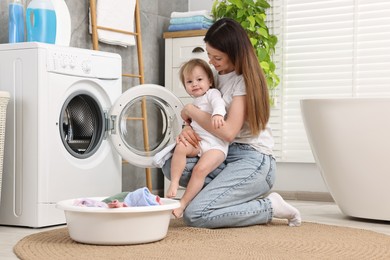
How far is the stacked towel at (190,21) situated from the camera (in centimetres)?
462

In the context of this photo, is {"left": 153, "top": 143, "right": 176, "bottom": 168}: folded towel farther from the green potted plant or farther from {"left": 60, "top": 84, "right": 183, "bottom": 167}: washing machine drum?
the green potted plant

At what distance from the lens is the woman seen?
2861mm

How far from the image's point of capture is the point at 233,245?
2457 millimetres

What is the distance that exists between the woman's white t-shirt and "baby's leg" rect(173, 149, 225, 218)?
0.15 metres

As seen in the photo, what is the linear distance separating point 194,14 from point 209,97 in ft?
5.98

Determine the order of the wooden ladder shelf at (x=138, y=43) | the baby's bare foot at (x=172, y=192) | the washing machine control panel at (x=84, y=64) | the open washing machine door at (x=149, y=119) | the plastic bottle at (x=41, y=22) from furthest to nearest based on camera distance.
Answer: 1. the wooden ladder shelf at (x=138, y=43)
2. the open washing machine door at (x=149, y=119)
3. the plastic bottle at (x=41, y=22)
4. the washing machine control panel at (x=84, y=64)
5. the baby's bare foot at (x=172, y=192)

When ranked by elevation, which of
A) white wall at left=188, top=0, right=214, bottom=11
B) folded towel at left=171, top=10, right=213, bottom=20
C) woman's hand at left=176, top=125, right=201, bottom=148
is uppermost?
white wall at left=188, top=0, right=214, bottom=11

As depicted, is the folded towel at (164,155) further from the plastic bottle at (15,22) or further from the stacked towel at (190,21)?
the stacked towel at (190,21)

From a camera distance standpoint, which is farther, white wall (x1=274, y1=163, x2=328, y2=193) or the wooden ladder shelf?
white wall (x1=274, y1=163, x2=328, y2=193)

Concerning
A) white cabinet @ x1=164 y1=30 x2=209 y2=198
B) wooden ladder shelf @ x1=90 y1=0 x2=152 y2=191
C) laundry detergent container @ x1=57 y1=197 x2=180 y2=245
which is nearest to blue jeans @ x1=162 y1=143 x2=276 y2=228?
laundry detergent container @ x1=57 y1=197 x2=180 y2=245

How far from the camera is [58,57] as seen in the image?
124 inches

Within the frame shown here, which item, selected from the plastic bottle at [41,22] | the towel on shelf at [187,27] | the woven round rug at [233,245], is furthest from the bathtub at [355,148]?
the towel on shelf at [187,27]

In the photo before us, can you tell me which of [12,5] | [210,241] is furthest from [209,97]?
A: [12,5]

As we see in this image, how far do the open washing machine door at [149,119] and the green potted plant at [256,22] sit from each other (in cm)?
101
